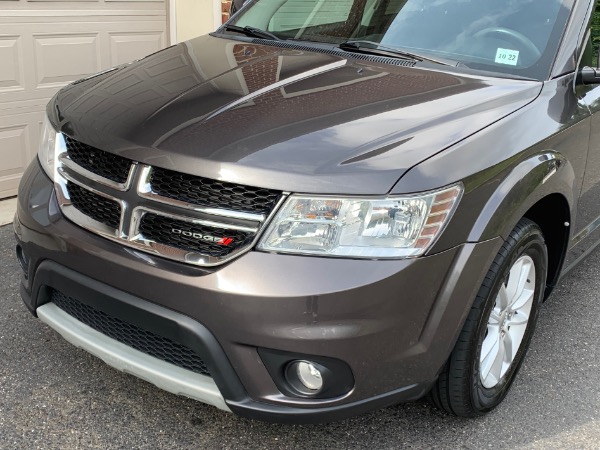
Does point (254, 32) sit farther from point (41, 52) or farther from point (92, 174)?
point (41, 52)

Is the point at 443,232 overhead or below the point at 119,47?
overhead

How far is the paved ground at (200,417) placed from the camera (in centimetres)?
262

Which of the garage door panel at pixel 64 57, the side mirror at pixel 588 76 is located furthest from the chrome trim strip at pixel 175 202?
the garage door panel at pixel 64 57

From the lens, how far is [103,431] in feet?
8.65

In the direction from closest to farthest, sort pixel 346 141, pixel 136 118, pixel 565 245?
pixel 346 141 < pixel 136 118 < pixel 565 245

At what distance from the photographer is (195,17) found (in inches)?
227

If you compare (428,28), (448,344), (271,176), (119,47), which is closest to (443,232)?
(448,344)

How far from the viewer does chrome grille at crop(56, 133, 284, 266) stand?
216 cm

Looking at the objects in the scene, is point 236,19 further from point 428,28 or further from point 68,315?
point 68,315

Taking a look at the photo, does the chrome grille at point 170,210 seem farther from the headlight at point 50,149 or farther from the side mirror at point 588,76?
the side mirror at point 588,76

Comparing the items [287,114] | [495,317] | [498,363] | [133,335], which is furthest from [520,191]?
[133,335]

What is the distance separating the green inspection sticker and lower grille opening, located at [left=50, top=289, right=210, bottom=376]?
1.72 metres

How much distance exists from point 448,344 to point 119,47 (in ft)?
12.9

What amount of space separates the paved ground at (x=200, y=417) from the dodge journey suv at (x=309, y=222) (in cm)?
15
